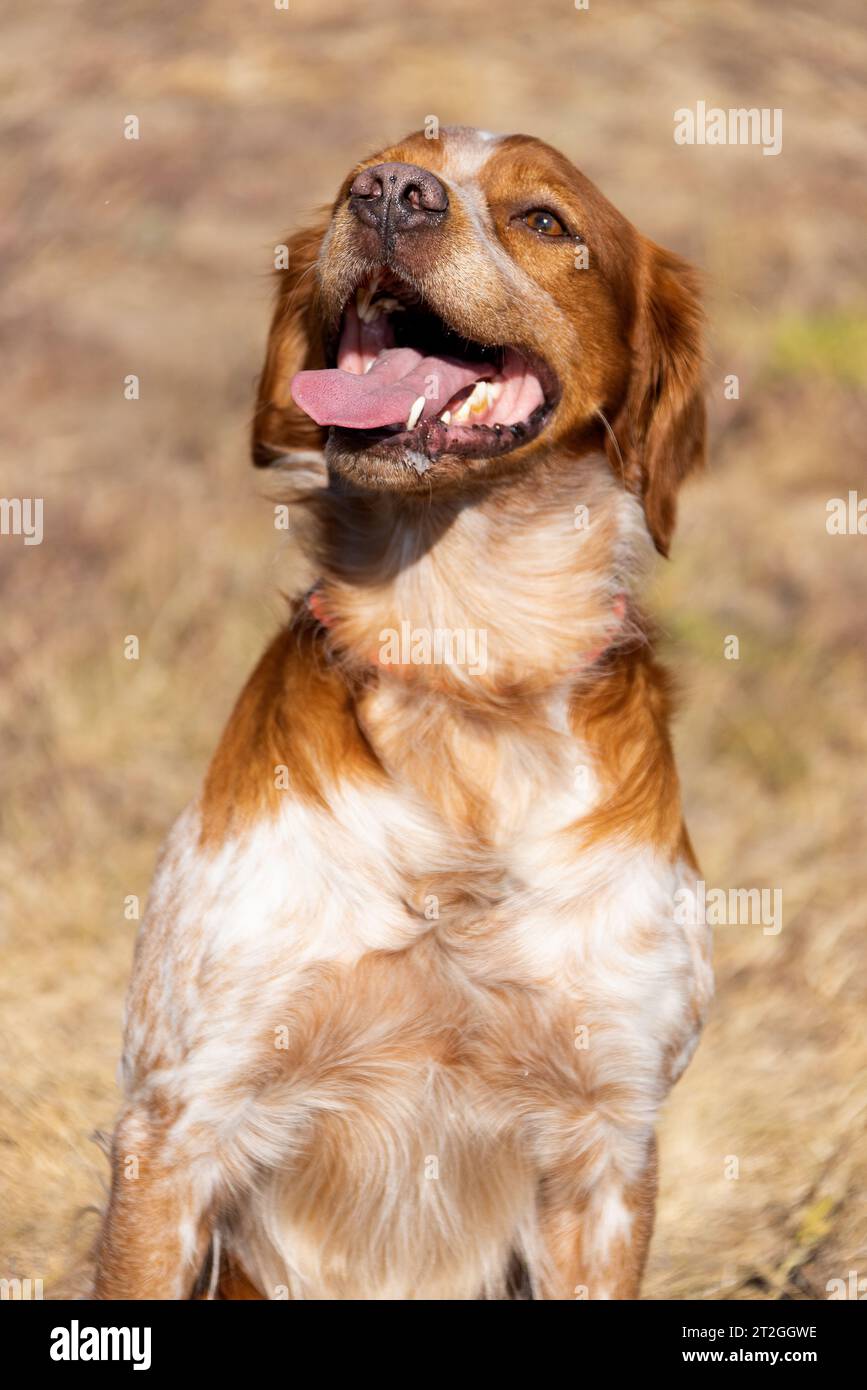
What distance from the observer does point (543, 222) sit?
3971mm

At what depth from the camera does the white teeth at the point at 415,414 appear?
3.59 metres

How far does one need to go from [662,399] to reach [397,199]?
0.98 meters

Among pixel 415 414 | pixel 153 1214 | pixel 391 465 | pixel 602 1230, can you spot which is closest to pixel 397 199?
pixel 415 414

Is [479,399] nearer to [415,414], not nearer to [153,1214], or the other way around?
[415,414]

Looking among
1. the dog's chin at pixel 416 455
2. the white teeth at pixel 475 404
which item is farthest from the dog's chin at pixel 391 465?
the white teeth at pixel 475 404

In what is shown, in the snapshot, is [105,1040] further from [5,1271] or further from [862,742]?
[862,742]

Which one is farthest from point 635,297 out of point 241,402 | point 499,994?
point 241,402

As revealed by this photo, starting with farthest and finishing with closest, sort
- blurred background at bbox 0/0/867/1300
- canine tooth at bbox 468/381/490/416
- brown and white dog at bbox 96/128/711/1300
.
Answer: blurred background at bbox 0/0/867/1300, canine tooth at bbox 468/381/490/416, brown and white dog at bbox 96/128/711/1300

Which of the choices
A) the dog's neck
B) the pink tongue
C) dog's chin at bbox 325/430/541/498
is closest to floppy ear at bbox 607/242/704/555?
the dog's neck

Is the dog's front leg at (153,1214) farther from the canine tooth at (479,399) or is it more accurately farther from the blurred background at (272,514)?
the canine tooth at (479,399)

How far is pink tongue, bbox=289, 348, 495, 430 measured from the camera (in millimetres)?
3596

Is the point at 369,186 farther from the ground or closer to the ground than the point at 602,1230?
farther from the ground

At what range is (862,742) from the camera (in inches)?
340

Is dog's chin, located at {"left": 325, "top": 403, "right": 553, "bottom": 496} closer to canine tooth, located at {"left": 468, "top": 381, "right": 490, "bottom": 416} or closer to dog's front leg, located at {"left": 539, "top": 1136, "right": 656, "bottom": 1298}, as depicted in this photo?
canine tooth, located at {"left": 468, "top": 381, "right": 490, "bottom": 416}
